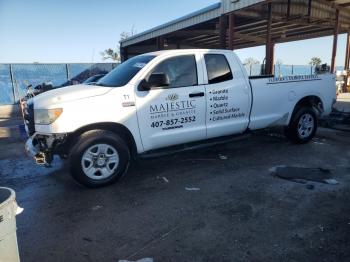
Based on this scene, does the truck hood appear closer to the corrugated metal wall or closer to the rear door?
the rear door

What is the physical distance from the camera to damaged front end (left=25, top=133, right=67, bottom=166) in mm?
4195

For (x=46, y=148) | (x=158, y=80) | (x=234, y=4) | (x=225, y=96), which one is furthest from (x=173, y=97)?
(x=234, y=4)

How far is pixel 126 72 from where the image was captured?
495 centimetres

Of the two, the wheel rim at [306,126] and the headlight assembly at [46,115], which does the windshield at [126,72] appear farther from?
the wheel rim at [306,126]

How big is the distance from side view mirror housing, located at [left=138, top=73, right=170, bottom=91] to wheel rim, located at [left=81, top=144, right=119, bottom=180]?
1.03m

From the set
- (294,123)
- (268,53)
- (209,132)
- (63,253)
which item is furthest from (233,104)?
(268,53)

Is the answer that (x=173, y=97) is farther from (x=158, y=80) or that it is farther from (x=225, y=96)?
(x=225, y=96)

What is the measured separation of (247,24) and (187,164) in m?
12.0

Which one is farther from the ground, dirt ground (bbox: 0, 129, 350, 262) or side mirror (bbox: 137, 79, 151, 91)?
side mirror (bbox: 137, 79, 151, 91)

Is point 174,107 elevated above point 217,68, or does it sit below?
below

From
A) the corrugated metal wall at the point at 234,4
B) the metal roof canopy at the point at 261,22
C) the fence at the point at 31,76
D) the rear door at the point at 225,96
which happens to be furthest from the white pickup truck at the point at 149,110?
the fence at the point at 31,76

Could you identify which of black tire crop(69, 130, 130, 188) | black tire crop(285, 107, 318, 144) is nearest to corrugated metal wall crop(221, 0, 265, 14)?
black tire crop(285, 107, 318, 144)

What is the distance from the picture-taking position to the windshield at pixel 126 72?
4.73 metres

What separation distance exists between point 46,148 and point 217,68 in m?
3.11
